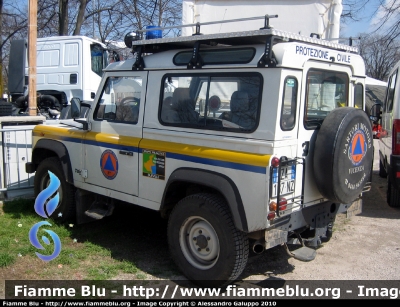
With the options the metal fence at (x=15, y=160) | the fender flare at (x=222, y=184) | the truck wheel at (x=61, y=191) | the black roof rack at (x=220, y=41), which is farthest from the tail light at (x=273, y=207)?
the metal fence at (x=15, y=160)

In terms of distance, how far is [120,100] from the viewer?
5180 mm

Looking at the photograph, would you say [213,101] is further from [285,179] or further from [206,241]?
[206,241]

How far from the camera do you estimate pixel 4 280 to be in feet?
14.4

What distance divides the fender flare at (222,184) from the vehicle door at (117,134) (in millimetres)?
770

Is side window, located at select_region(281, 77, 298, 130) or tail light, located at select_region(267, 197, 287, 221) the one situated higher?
side window, located at select_region(281, 77, 298, 130)

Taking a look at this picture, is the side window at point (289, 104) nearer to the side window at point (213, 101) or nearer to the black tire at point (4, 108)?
the side window at point (213, 101)

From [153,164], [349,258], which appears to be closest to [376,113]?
[349,258]

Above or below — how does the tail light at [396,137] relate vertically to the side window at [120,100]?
below

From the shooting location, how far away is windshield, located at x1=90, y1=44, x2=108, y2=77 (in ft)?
40.7

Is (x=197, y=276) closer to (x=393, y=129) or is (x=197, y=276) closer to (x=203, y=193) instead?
(x=203, y=193)

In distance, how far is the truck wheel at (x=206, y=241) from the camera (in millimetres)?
3990

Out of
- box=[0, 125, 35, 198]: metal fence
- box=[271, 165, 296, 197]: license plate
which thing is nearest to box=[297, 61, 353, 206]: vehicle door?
box=[271, 165, 296, 197]: license plate

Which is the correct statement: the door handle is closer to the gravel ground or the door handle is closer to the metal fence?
the gravel ground

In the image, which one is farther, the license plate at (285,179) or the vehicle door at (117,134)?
the vehicle door at (117,134)
